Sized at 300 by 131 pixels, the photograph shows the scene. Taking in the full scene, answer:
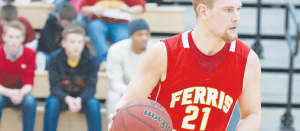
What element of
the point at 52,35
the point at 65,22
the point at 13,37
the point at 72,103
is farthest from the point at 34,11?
Result: the point at 72,103

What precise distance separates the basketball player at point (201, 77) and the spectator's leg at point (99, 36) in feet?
9.05

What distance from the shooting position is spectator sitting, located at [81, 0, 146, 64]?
211 inches

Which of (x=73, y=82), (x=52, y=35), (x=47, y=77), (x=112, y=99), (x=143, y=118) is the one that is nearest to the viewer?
(x=143, y=118)

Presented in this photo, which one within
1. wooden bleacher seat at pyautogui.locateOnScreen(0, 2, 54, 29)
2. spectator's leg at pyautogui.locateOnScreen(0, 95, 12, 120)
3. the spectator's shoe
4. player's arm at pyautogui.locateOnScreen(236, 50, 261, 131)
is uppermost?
wooden bleacher seat at pyautogui.locateOnScreen(0, 2, 54, 29)

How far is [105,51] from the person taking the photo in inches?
208

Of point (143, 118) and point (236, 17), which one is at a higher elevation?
point (236, 17)

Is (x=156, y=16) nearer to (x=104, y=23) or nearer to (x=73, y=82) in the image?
(x=104, y=23)

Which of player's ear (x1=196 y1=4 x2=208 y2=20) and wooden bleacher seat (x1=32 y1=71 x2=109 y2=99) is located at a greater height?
player's ear (x1=196 y1=4 x2=208 y2=20)

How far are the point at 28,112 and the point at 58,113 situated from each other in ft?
1.02

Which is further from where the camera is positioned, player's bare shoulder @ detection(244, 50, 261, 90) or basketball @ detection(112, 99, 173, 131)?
player's bare shoulder @ detection(244, 50, 261, 90)

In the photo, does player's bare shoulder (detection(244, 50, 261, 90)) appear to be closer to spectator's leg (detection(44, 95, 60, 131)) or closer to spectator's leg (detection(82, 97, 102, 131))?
spectator's leg (detection(82, 97, 102, 131))

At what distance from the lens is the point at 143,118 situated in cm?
231

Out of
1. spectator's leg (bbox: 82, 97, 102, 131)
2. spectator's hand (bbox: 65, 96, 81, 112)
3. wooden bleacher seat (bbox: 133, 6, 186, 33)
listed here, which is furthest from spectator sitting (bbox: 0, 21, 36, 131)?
wooden bleacher seat (bbox: 133, 6, 186, 33)

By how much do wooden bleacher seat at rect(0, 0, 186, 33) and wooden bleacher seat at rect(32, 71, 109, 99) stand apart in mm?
1212
